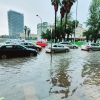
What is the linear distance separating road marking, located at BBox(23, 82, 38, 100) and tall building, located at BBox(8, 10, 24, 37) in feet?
425

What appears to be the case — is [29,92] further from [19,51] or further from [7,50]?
[19,51]

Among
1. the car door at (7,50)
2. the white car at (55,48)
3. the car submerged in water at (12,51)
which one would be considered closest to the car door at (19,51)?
the car submerged in water at (12,51)

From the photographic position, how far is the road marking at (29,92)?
5.57 metres

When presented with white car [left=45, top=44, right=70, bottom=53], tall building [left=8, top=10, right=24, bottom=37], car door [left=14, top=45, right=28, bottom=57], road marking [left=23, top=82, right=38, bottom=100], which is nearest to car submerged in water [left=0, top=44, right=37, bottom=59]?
car door [left=14, top=45, right=28, bottom=57]

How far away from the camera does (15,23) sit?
144125 mm

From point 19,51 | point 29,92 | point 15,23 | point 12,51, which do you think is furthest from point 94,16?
point 15,23

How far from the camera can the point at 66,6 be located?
40.8 m

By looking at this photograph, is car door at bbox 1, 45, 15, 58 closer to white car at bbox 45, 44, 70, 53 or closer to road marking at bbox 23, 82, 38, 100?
white car at bbox 45, 44, 70, 53

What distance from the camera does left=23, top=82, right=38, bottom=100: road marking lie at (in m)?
5.57

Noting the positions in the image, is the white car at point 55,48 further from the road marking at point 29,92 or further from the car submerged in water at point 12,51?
the road marking at point 29,92

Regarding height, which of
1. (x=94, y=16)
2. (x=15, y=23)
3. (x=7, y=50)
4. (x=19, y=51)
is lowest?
(x=19, y=51)

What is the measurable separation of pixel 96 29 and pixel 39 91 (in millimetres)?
46738

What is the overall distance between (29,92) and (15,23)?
14402 centimetres

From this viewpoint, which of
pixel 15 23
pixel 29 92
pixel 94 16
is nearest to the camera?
→ pixel 29 92
